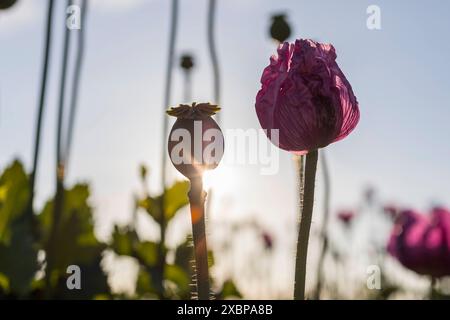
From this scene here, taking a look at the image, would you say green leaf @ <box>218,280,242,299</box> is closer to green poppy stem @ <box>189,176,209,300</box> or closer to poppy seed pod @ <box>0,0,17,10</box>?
poppy seed pod @ <box>0,0,17,10</box>

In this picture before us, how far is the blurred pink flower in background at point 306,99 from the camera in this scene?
133 centimetres

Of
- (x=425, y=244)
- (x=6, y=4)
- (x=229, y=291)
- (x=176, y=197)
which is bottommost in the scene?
(x=229, y=291)

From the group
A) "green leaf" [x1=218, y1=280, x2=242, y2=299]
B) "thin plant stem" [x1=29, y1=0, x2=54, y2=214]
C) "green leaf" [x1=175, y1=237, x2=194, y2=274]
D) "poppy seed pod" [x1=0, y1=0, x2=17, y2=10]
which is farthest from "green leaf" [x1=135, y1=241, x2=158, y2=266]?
"poppy seed pod" [x1=0, y1=0, x2=17, y2=10]

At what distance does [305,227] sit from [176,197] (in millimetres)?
2068

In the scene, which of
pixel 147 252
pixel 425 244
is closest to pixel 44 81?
pixel 147 252

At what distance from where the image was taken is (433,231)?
2.93m

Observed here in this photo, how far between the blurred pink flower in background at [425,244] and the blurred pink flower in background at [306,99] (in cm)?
163

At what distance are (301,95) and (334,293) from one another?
15.9 feet

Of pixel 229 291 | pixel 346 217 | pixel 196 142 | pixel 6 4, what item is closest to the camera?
pixel 196 142

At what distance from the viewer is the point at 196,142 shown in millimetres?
1221

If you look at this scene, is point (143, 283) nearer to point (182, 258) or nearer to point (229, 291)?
point (182, 258)

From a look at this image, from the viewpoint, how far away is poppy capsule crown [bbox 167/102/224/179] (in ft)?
3.97
